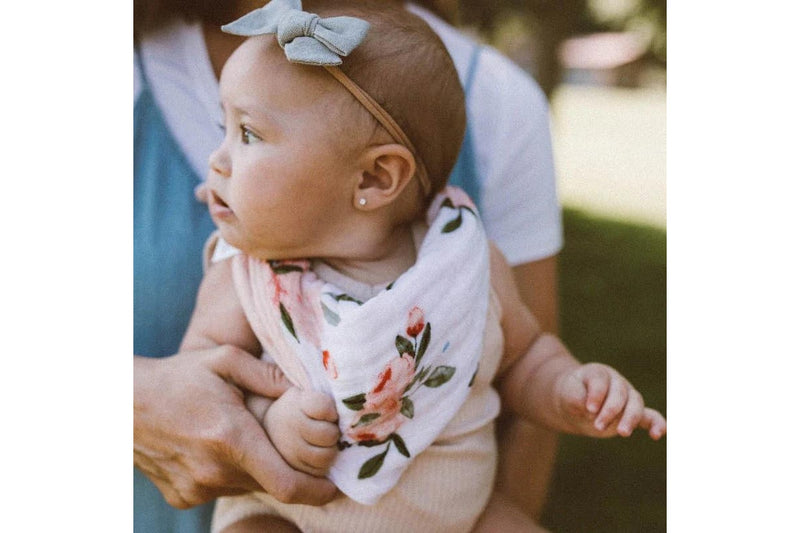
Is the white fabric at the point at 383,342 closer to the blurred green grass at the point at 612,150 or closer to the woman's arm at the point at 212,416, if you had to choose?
the woman's arm at the point at 212,416

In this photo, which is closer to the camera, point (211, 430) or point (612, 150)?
point (211, 430)

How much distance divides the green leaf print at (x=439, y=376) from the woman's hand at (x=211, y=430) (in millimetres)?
168

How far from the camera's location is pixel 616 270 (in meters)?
1.26

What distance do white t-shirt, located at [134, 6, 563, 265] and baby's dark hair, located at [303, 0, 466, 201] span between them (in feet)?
0.61

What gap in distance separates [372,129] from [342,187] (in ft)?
0.25

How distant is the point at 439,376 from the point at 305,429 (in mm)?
174

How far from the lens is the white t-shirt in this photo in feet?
3.86

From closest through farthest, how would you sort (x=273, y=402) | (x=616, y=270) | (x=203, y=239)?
(x=273, y=402) < (x=203, y=239) < (x=616, y=270)

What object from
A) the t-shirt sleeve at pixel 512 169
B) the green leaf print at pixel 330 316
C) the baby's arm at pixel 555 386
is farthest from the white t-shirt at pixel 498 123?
the green leaf print at pixel 330 316

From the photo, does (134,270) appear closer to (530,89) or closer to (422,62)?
(422,62)

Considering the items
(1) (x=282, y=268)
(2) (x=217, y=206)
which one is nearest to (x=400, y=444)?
(1) (x=282, y=268)

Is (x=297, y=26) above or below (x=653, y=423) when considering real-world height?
above

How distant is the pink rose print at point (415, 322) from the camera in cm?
99

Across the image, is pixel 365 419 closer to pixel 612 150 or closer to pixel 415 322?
pixel 415 322
